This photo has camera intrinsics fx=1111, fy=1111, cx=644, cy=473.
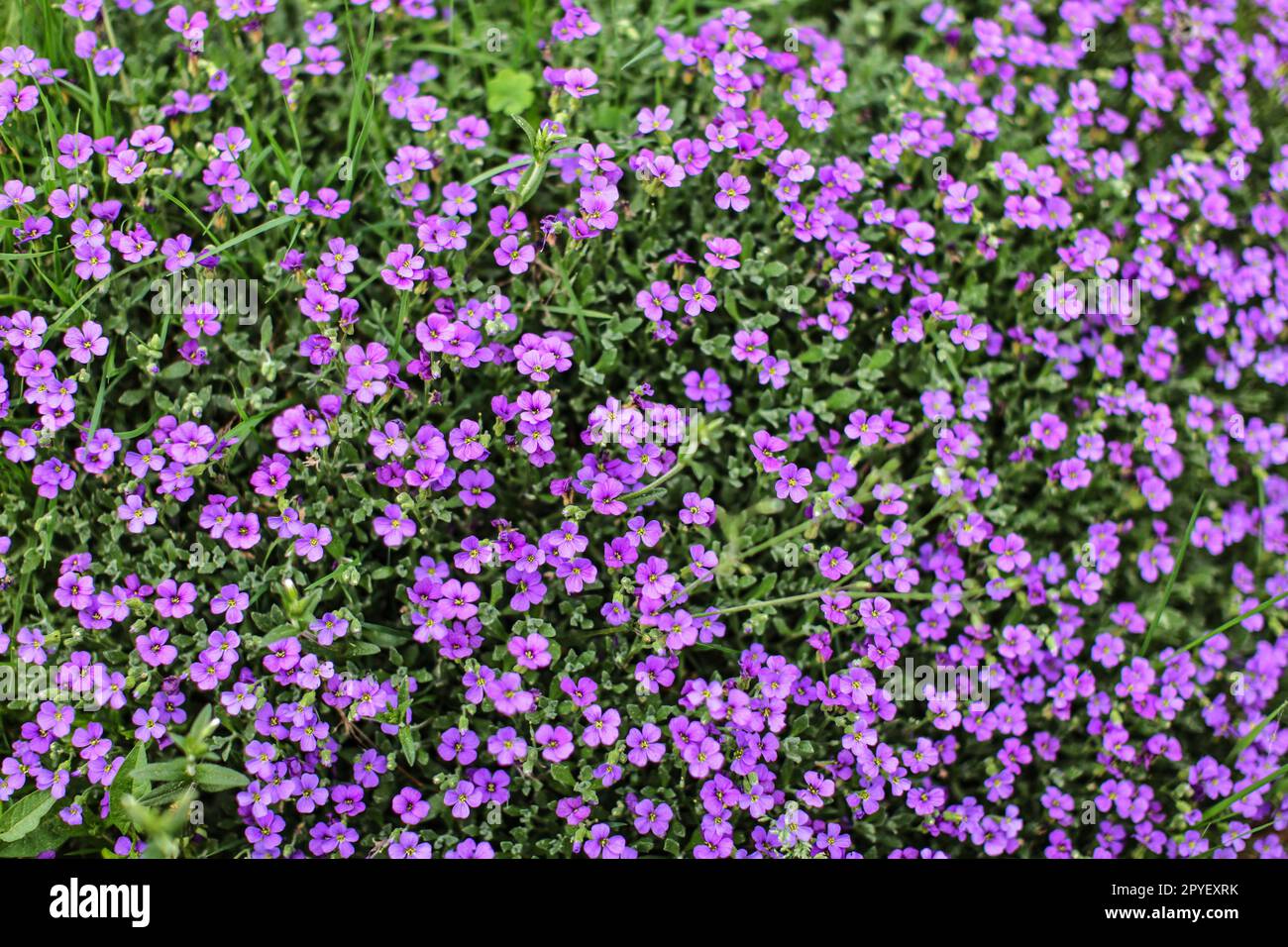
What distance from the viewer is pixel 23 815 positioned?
10.0 feet

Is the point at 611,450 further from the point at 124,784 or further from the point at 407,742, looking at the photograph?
the point at 124,784

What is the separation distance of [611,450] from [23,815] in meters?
1.95

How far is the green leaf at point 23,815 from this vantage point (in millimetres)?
3027

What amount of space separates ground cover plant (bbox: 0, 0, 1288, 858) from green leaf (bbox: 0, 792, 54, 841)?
0.03 m

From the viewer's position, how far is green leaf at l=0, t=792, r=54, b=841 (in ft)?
9.93

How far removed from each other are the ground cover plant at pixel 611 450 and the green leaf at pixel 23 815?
25mm

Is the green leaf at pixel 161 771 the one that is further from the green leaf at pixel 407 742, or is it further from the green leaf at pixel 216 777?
the green leaf at pixel 407 742

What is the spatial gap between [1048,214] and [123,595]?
3.37 metres

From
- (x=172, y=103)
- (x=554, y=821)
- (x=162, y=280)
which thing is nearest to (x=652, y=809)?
(x=554, y=821)

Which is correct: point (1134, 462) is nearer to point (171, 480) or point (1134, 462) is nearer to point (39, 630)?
point (171, 480)

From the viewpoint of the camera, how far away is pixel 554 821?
3.36 m

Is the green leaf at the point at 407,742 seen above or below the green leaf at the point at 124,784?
above

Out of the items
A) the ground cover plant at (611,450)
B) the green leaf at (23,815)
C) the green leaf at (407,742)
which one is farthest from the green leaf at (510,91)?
the green leaf at (23,815)

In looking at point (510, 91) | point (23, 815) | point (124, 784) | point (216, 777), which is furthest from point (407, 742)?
point (510, 91)
